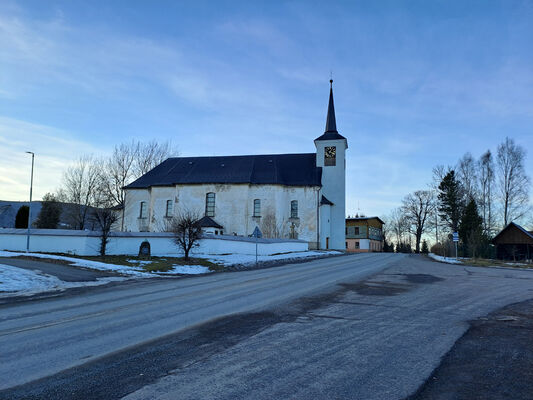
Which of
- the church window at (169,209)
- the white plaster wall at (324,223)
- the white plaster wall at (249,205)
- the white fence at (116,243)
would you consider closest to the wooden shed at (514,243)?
the white plaster wall at (324,223)

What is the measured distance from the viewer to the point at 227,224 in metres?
49.5

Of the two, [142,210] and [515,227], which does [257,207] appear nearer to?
[142,210]

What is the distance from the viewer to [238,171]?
52062 millimetres

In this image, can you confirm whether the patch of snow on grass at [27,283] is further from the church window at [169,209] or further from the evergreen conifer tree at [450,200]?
the evergreen conifer tree at [450,200]

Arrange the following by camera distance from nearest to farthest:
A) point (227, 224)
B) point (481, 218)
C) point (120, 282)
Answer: point (120, 282), point (481, 218), point (227, 224)

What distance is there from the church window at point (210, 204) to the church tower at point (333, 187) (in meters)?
14.2

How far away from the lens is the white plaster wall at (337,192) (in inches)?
1987

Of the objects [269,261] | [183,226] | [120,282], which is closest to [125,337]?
[120,282]

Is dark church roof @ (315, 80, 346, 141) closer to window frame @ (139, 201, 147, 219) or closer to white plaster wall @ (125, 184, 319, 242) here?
white plaster wall @ (125, 184, 319, 242)

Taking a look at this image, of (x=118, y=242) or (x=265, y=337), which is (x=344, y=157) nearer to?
(x=118, y=242)

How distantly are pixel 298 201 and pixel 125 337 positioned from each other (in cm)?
4415

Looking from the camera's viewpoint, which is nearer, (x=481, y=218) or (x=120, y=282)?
(x=120, y=282)

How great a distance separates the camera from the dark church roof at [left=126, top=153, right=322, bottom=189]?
50.5m

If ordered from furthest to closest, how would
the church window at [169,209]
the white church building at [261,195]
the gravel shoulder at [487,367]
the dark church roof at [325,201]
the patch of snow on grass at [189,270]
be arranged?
the church window at [169,209] → the dark church roof at [325,201] → the white church building at [261,195] → the patch of snow on grass at [189,270] → the gravel shoulder at [487,367]
